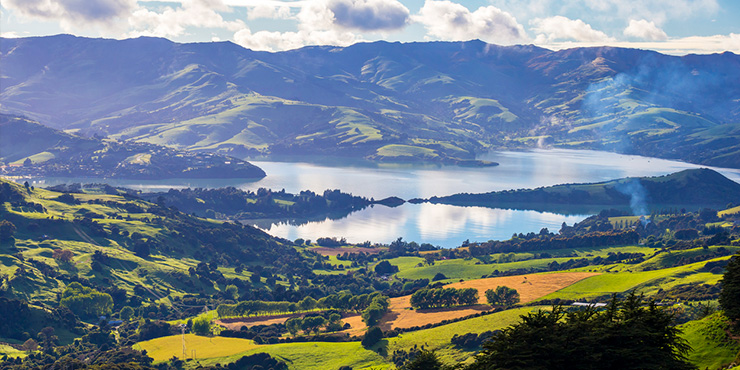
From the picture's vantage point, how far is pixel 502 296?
324ft

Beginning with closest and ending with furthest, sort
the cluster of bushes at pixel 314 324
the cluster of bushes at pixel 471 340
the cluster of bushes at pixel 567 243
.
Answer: the cluster of bushes at pixel 471 340, the cluster of bushes at pixel 314 324, the cluster of bushes at pixel 567 243

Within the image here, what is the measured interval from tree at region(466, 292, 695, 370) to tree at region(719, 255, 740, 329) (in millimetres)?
7291

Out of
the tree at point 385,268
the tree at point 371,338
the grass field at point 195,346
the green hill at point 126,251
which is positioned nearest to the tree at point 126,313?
the green hill at point 126,251

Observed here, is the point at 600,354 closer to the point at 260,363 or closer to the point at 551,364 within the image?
the point at 551,364

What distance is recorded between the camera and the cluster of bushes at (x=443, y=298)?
3971 inches

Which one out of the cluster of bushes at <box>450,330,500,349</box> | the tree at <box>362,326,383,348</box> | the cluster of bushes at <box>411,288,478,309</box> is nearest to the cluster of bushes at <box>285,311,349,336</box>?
the tree at <box>362,326,383,348</box>

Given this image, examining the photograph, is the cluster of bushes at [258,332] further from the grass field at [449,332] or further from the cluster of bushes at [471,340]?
the cluster of bushes at [471,340]

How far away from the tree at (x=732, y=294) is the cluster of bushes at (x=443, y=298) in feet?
209

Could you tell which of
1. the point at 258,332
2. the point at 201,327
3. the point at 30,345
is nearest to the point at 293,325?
the point at 258,332

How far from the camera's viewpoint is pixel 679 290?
8538cm

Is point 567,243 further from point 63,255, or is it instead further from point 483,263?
point 63,255

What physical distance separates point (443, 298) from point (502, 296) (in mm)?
8705

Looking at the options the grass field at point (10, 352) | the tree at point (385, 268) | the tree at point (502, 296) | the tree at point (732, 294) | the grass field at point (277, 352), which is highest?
the tree at point (732, 294)

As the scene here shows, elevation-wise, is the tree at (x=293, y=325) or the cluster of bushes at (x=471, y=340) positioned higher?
the cluster of bushes at (x=471, y=340)
